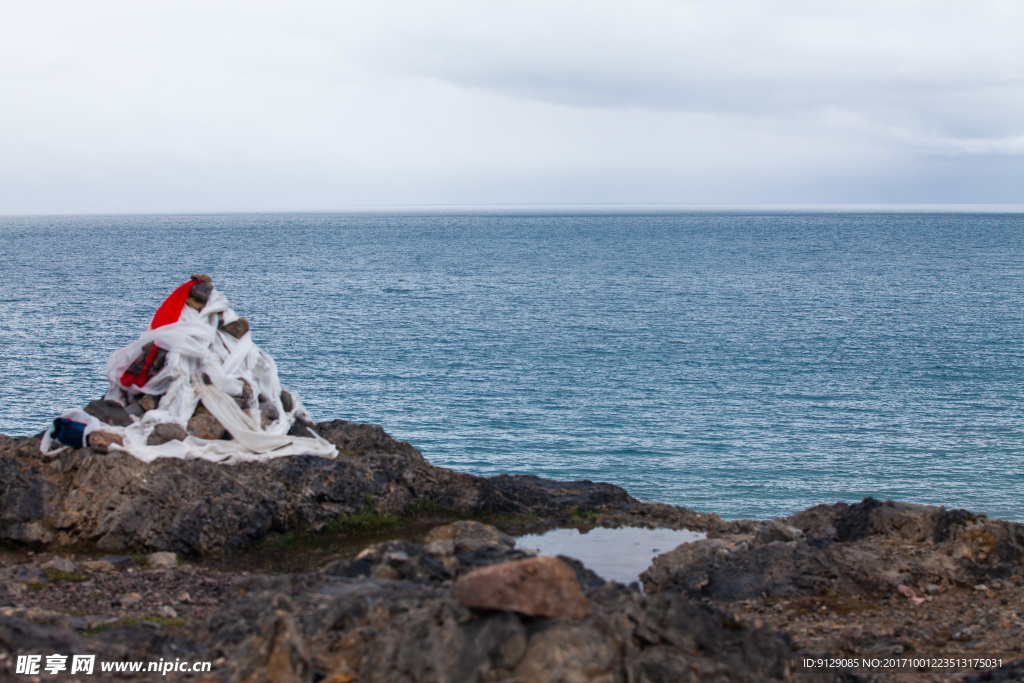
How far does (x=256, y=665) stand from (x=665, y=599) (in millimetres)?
4314

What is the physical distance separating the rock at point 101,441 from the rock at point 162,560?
9.68 feet

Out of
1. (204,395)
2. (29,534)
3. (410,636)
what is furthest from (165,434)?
(410,636)

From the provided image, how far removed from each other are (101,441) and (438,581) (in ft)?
32.0

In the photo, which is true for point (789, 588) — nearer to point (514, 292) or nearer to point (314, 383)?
point (314, 383)

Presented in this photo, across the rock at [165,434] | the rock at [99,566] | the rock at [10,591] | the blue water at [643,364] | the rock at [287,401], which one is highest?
the rock at [287,401]

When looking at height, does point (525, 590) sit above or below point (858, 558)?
above

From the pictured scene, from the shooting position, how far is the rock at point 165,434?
17.9 metres

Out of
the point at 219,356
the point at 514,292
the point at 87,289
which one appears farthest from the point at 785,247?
the point at 219,356

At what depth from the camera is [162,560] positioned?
50.0 feet

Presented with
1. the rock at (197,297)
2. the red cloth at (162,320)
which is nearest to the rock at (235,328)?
the rock at (197,297)

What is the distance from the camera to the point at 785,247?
13462cm

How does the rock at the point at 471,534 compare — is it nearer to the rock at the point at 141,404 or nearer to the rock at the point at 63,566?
the rock at the point at 63,566

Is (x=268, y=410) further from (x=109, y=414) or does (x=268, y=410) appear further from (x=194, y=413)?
(x=109, y=414)

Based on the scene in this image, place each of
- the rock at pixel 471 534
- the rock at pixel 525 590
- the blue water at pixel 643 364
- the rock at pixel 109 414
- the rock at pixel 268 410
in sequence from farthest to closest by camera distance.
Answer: the blue water at pixel 643 364
the rock at pixel 268 410
the rock at pixel 109 414
the rock at pixel 471 534
the rock at pixel 525 590
